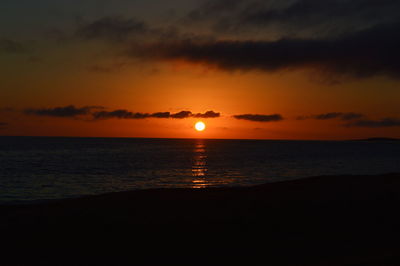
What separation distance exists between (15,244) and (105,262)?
15.8 feet

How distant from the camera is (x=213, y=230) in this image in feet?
52.0

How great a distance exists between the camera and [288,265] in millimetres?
12180

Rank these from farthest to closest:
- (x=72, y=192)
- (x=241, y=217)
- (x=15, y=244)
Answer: (x=72, y=192) < (x=241, y=217) < (x=15, y=244)

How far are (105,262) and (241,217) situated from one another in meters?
7.31

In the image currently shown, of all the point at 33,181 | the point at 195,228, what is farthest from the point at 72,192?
the point at 195,228

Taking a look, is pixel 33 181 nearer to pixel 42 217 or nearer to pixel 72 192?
pixel 72 192

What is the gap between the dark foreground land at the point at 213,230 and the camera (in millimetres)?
13125

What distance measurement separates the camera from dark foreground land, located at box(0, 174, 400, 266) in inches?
517

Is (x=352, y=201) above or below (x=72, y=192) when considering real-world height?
above

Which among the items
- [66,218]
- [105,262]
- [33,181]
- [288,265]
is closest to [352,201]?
[288,265]

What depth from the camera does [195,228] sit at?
16.0 m

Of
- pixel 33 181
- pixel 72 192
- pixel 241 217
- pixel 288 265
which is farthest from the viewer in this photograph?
pixel 33 181

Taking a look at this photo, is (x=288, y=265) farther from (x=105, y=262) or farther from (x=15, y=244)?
(x=15, y=244)

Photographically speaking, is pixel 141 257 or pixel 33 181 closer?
pixel 141 257
